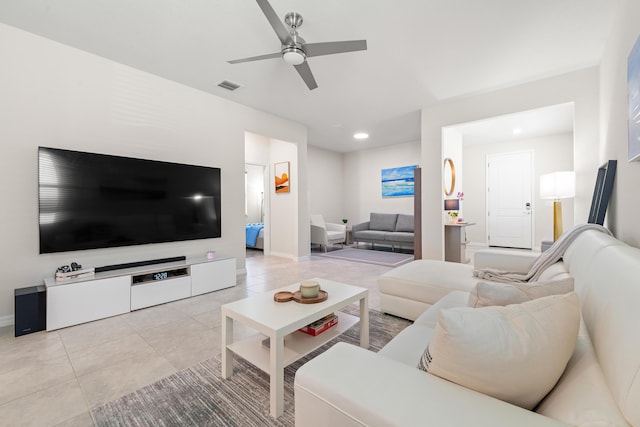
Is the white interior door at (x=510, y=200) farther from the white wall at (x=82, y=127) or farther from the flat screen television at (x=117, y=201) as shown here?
the flat screen television at (x=117, y=201)

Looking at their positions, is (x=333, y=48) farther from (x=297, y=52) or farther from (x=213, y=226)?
(x=213, y=226)

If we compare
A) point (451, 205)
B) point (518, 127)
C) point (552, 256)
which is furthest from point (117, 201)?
point (518, 127)

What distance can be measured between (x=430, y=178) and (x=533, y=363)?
156 inches

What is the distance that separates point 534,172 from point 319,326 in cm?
642

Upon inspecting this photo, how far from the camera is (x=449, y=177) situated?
4.98 meters

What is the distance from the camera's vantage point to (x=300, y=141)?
5.28 metres

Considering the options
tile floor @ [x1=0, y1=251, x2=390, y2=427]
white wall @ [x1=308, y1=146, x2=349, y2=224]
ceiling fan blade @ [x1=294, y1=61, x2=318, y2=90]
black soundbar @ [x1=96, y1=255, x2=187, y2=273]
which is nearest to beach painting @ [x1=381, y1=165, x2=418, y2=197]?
white wall @ [x1=308, y1=146, x2=349, y2=224]

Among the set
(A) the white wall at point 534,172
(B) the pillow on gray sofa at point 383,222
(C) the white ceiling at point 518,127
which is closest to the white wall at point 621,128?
(C) the white ceiling at point 518,127

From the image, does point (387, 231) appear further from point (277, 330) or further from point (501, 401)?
point (501, 401)

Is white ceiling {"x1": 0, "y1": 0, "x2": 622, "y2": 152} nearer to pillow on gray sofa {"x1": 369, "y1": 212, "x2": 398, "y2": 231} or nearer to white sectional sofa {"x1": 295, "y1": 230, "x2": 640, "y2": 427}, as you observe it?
white sectional sofa {"x1": 295, "y1": 230, "x2": 640, "y2": 427}

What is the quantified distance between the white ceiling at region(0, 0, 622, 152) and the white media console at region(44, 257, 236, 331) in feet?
7.39

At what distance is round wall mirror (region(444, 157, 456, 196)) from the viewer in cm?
477

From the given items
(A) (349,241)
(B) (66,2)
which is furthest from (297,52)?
(A) (349,241)

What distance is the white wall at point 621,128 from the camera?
1715 millimetres
